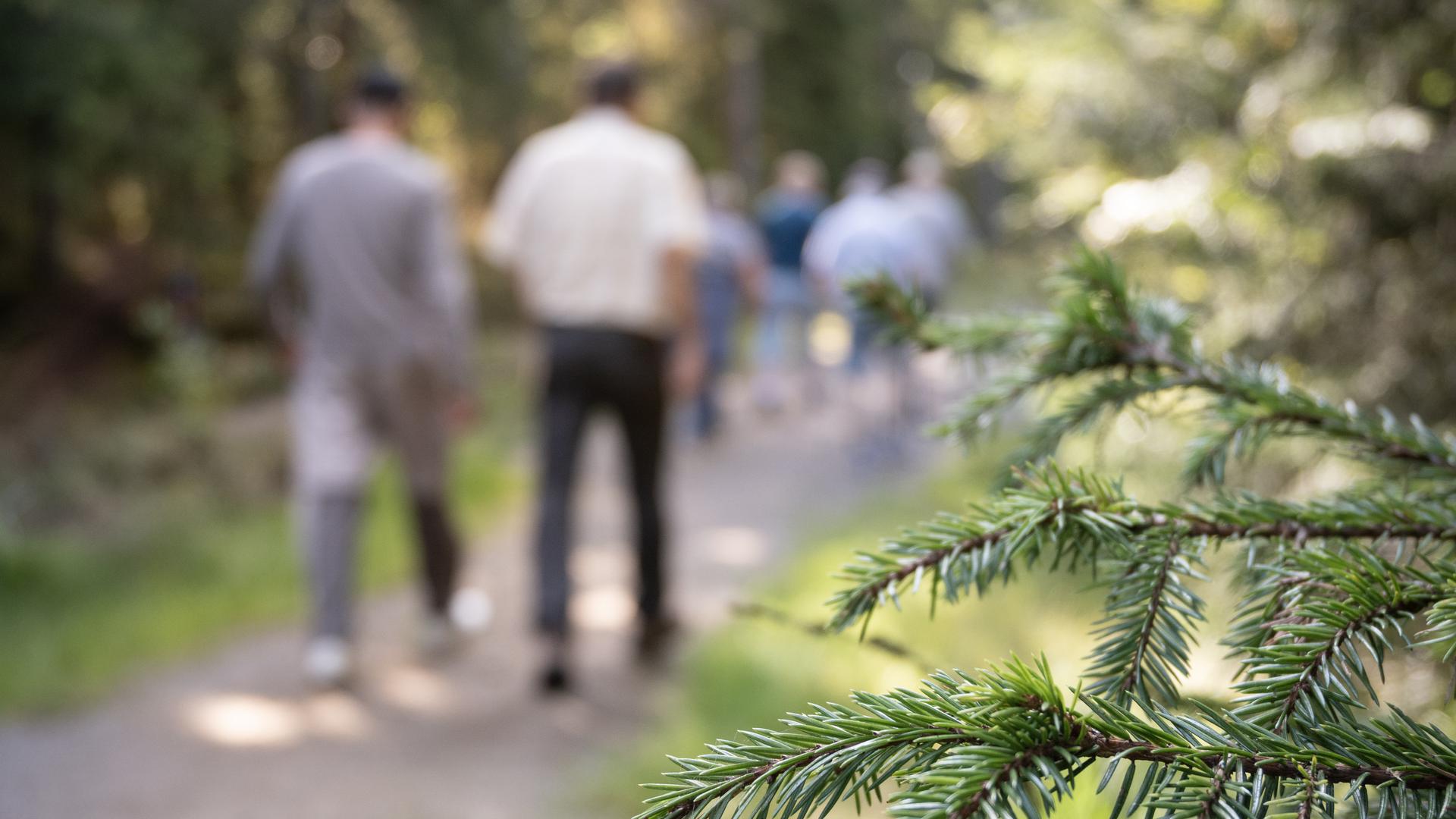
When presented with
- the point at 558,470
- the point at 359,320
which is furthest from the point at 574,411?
the point at 359,320

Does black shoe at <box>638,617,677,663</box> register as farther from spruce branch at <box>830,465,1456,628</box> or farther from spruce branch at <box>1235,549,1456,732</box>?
spruce branch at <box>1235,549,1456,732</box>

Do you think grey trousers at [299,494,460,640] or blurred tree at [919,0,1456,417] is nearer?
blurred tree at [919,0,1456,417]

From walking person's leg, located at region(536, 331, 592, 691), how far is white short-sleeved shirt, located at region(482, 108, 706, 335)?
0.17m

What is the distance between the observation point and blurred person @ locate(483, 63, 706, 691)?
4.36 meters

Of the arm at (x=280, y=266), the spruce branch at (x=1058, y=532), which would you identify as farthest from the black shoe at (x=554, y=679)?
the spruce branch at (x=1058, y=532)

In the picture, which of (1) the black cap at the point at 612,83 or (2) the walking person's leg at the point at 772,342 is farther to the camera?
(2) the walking person's leg at the point at 772,342

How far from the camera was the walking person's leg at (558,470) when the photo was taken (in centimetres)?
Result: 437

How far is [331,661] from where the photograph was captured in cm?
469

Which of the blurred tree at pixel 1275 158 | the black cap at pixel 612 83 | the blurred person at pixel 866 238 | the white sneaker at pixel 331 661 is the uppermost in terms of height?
the blurred person at pixel 866 238

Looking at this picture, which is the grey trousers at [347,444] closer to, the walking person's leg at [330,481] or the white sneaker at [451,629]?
the walking person's leg at [330,481]

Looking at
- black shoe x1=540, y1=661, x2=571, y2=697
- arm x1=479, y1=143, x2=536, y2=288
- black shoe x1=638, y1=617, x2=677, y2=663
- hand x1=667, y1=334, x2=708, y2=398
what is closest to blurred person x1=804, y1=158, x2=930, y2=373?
hand x1=667, y1=334, x2=708, y2=398

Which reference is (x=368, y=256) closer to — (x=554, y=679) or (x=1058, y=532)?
(x=554, y=679)

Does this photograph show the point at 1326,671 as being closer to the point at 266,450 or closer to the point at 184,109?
the point at 266,450

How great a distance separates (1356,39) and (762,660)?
9.50ft
